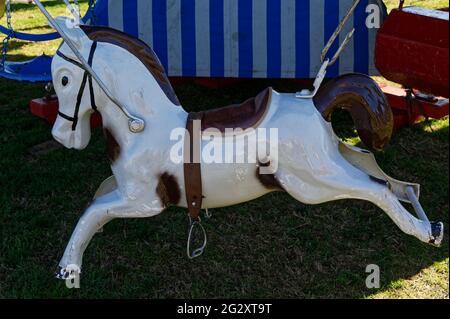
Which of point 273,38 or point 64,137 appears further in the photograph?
point 273,38

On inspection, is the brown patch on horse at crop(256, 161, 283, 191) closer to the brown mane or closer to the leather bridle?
the brown mane

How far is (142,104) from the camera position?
241 centimetres

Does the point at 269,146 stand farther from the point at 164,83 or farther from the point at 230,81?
the point at 230,81

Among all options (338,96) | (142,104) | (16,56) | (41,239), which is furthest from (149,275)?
(16,56)

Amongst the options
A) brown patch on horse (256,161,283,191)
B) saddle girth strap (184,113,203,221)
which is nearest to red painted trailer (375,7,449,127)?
brown patch on horse (256,161,283,191)

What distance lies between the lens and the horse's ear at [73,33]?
230 cm

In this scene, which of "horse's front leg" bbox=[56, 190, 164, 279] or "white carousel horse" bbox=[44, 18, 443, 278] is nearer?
"white carousel horse" bbox=[44, 18, 443, 278]

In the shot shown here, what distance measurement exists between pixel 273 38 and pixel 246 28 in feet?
0.64

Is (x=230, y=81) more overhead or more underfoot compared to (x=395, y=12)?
more underfoot

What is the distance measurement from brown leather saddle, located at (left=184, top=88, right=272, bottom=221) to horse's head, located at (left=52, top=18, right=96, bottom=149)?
0.41 meters

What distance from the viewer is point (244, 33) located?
169 inches

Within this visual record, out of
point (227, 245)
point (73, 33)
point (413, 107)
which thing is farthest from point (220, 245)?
point (413, 107)

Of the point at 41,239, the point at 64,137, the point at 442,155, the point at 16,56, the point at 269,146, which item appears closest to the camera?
the point at 269,146

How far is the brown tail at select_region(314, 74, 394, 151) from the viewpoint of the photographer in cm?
240
